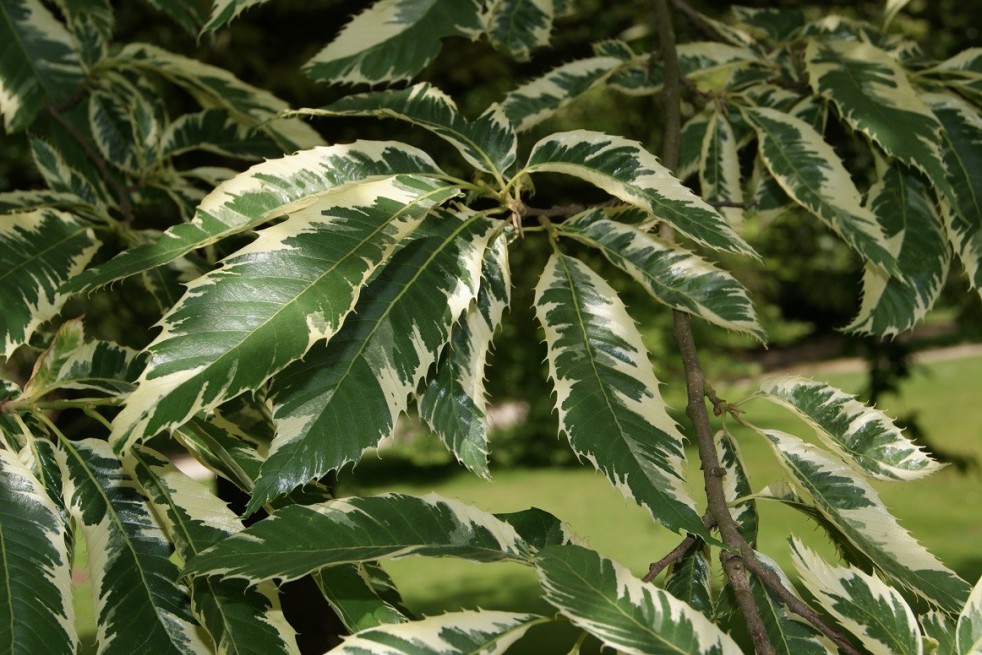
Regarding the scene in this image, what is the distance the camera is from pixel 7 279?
1159mm

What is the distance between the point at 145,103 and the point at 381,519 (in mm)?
1081

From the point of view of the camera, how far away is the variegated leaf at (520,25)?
5.11 ft

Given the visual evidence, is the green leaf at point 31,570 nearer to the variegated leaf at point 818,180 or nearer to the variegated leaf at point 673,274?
the variegated leaf at point 673,274

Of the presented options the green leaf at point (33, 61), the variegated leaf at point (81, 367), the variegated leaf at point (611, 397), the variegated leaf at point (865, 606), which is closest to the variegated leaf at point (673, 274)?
the variegated leaf at point (611, 397)

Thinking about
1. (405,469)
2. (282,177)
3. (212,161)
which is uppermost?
(282,177)

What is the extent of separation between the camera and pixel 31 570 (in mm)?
945

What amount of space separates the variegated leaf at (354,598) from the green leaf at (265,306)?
252mm

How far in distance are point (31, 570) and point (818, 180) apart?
3.23 feet

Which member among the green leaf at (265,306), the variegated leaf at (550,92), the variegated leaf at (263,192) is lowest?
the green leaf at (265,306)

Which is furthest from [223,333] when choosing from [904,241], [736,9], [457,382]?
[736,9]

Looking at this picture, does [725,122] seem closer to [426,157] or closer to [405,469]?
[426,157]

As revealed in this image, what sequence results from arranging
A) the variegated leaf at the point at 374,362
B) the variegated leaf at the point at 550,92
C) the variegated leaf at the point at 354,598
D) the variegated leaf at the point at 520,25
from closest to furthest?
the variegated leaf at the point at 374,362, the variegated leaf at the point at 354,598, the variegated leaf at the point at 550,92, the variegated leaf at the point at 520,25

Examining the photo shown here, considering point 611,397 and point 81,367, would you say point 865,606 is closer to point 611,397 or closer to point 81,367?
point 611,397

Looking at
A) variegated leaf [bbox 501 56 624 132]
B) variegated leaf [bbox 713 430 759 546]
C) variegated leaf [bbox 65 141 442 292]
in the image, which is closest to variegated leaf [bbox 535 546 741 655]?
variegated leaf [bbox 713 430 759 546]
